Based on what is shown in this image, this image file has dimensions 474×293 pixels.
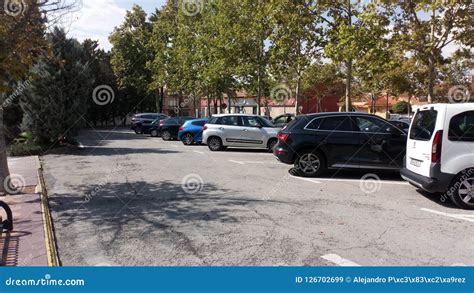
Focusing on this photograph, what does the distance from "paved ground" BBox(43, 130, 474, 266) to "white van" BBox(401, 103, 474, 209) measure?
0.39m

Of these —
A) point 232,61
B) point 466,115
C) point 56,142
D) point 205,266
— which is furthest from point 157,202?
point 232,61

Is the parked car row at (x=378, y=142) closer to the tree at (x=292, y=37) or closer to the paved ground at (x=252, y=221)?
the paved ground at (x=252, y=221)

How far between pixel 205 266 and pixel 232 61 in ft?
70.2

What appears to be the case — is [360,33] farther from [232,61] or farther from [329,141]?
[232,61]

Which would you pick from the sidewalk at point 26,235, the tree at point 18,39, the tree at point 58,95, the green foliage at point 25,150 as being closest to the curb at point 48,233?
the sidewalk at point 26,235

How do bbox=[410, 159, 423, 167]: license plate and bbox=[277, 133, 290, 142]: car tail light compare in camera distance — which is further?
bbox=[277, 133, 290, 142]: car tail light

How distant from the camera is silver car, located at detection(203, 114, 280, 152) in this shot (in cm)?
1562

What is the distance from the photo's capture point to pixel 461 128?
253 inches

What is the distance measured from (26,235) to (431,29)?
12.4 meters

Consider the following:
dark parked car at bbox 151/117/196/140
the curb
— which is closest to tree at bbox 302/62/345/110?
dark parked car at bbox 151/117/196/140

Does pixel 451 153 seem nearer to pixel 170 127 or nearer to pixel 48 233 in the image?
pixel 48 233

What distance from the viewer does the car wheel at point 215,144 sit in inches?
642

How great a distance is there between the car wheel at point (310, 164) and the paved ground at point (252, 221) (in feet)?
1.28

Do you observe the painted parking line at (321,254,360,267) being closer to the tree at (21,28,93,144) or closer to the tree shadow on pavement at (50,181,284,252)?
the tree shadow on pavement at (50,181,284,252)
